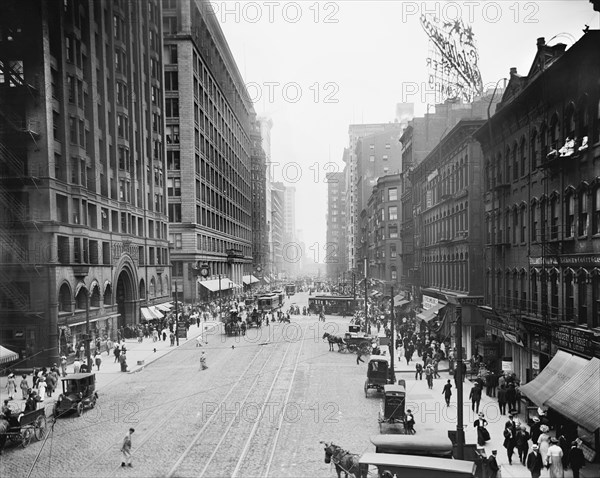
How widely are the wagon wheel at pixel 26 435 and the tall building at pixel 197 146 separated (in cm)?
5724

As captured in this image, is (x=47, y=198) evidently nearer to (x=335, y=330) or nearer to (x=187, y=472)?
(x=187, y=472)

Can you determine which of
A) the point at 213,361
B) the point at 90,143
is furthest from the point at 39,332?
the point at 90,143

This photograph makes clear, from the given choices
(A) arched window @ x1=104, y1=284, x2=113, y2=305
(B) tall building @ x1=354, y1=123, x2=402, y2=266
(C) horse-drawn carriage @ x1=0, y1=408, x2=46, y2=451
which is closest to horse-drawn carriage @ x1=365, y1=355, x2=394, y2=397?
(C) horse-drawn carriage @ x1=0, y1=408, x2=46, y2=451

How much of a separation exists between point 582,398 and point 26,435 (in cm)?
1985

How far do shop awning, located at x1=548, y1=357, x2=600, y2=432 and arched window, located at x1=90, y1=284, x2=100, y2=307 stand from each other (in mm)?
36139

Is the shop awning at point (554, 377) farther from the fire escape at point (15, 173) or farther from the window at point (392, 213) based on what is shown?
the window at point (392, 213)

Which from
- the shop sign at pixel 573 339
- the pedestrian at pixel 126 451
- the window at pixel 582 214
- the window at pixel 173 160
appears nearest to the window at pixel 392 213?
the window at pixel 173 160

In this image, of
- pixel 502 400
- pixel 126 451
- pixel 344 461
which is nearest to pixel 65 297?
pixel 126 451

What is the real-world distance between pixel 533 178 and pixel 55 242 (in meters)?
30.6

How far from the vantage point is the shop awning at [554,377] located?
2034 centimetres

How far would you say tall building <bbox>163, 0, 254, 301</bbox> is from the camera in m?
79.1

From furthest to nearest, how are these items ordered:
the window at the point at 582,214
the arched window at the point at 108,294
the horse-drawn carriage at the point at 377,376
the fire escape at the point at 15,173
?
the arched window at the point at 108,294 → the fire escape at the point at 15,173 → the horse-drawn carriage at the point at 377,376 → the window at the point at 582,214

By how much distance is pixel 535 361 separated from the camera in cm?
2647

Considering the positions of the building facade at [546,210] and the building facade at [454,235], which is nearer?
the building facade at [546,210]
